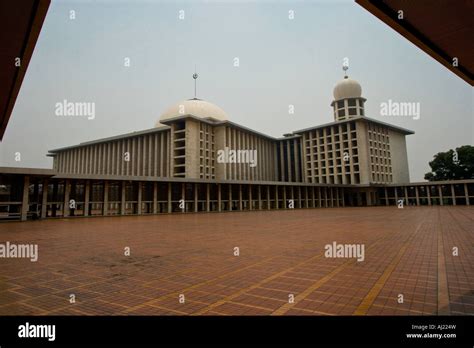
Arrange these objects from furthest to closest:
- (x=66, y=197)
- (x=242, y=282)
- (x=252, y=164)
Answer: (x=252, y=164) < (x=66, y=197) < (x=242, y=282)

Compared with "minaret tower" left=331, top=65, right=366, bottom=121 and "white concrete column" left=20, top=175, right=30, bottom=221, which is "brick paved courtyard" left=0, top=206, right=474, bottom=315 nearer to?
"white concrete column" left=20, top=175, right=30, bottom=221

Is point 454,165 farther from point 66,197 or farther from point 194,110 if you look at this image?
point 66,197

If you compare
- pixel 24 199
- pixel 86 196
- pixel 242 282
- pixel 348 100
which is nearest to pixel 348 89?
pixel 348 100

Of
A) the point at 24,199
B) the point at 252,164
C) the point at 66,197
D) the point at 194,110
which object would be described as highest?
the point at 194,110

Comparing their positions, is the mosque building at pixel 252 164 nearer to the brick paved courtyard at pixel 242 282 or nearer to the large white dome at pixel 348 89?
the large white dome at pixel 348 89

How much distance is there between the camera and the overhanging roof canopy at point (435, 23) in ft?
8.99

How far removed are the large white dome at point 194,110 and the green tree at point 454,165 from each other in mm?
44236

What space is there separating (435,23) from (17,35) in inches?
180

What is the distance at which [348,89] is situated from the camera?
59219 millimetres

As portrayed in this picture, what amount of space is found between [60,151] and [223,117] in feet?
148

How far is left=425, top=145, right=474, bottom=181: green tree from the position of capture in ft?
169

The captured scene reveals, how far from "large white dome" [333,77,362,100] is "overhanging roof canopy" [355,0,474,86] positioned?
6107 centimetres
